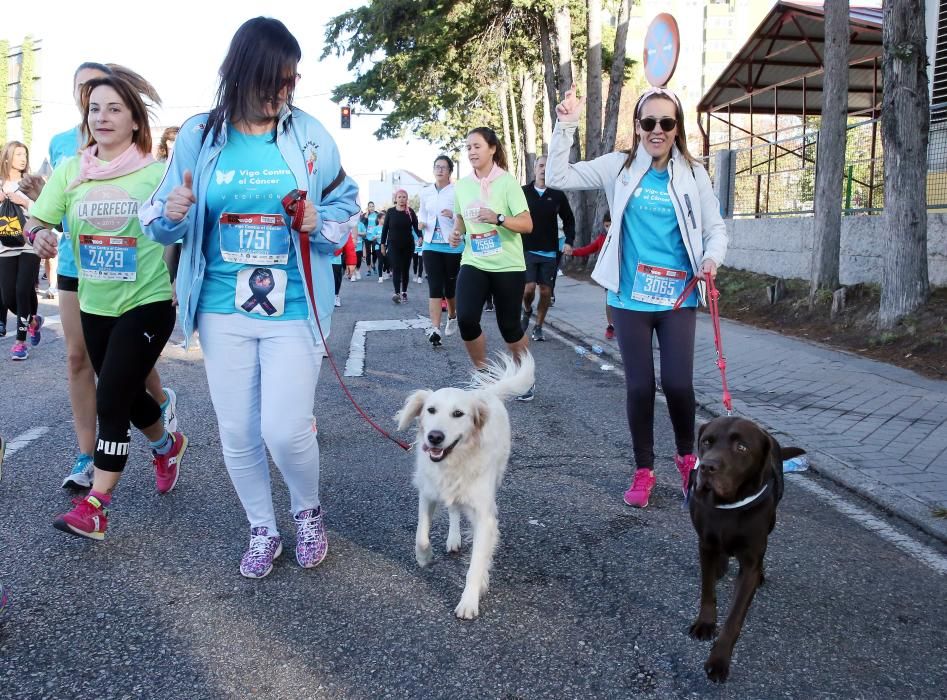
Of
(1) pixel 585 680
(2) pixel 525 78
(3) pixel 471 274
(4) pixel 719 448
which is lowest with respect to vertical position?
(1) pixel 585 680

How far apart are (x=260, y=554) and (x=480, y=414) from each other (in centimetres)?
111

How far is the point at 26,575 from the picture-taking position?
3592 mm

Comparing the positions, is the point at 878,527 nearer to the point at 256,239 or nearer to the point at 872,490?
the point at 872,490

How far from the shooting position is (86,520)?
3789 mm

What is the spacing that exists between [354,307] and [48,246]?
11885mm

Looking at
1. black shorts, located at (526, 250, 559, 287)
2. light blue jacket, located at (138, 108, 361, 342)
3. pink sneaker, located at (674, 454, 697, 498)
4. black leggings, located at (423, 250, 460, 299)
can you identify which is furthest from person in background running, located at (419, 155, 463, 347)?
light blue jacket, located at (138, 108, 361, 342)

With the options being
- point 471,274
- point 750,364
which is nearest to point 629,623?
point 471,274

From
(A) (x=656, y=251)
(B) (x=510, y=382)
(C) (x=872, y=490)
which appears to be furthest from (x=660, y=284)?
(C) (x=872, y=490)

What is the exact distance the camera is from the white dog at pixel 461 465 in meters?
3.41


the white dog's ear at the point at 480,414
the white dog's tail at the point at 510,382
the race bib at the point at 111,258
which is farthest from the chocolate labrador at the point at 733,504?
the race bib at the point at 111,258

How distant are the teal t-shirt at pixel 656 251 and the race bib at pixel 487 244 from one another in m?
2.33

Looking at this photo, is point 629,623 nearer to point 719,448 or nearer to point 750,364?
point 719,448

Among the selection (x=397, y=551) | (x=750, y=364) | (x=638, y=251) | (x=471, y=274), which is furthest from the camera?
(x=750, y=364)

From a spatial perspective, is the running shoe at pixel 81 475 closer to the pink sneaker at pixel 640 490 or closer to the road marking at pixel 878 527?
the pink sneaker at pixel 640 490
